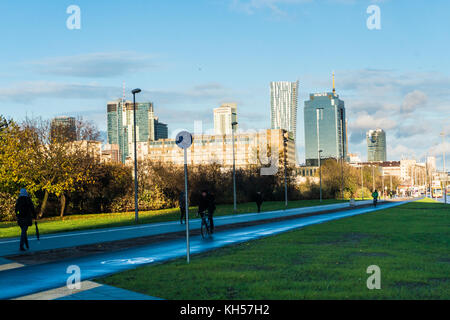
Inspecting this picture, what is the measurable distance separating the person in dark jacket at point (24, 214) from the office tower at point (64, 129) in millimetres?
27538

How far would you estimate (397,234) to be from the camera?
1783 centimetres

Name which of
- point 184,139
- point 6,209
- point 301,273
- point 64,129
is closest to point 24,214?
point 184,139

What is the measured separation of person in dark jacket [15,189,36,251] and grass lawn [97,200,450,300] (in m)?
5.89

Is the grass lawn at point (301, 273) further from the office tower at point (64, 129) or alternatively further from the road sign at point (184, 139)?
the office tower at point (64, 129)

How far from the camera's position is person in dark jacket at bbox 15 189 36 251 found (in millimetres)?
15031

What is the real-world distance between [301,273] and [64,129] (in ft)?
125

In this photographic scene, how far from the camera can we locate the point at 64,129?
143 ft

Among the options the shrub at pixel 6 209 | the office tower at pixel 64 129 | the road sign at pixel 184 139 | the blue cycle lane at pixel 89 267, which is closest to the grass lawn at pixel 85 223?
the shrub at pixel 6 209

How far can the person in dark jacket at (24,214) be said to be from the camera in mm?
15031

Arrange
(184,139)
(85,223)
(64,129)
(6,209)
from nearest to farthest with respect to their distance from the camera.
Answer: (184,139), (85,223), (6,209), (64,129)

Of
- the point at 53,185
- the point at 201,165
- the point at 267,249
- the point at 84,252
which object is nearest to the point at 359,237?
the point at 267,249

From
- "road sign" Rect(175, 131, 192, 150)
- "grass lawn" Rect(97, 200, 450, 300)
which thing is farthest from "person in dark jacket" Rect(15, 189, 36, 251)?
"road sign" Rect(175, 131, 192, 150)

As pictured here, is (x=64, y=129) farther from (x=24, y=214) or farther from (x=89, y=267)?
(x=89, y=267)

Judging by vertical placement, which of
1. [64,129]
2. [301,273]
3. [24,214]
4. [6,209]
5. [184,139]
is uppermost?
[64,129]
